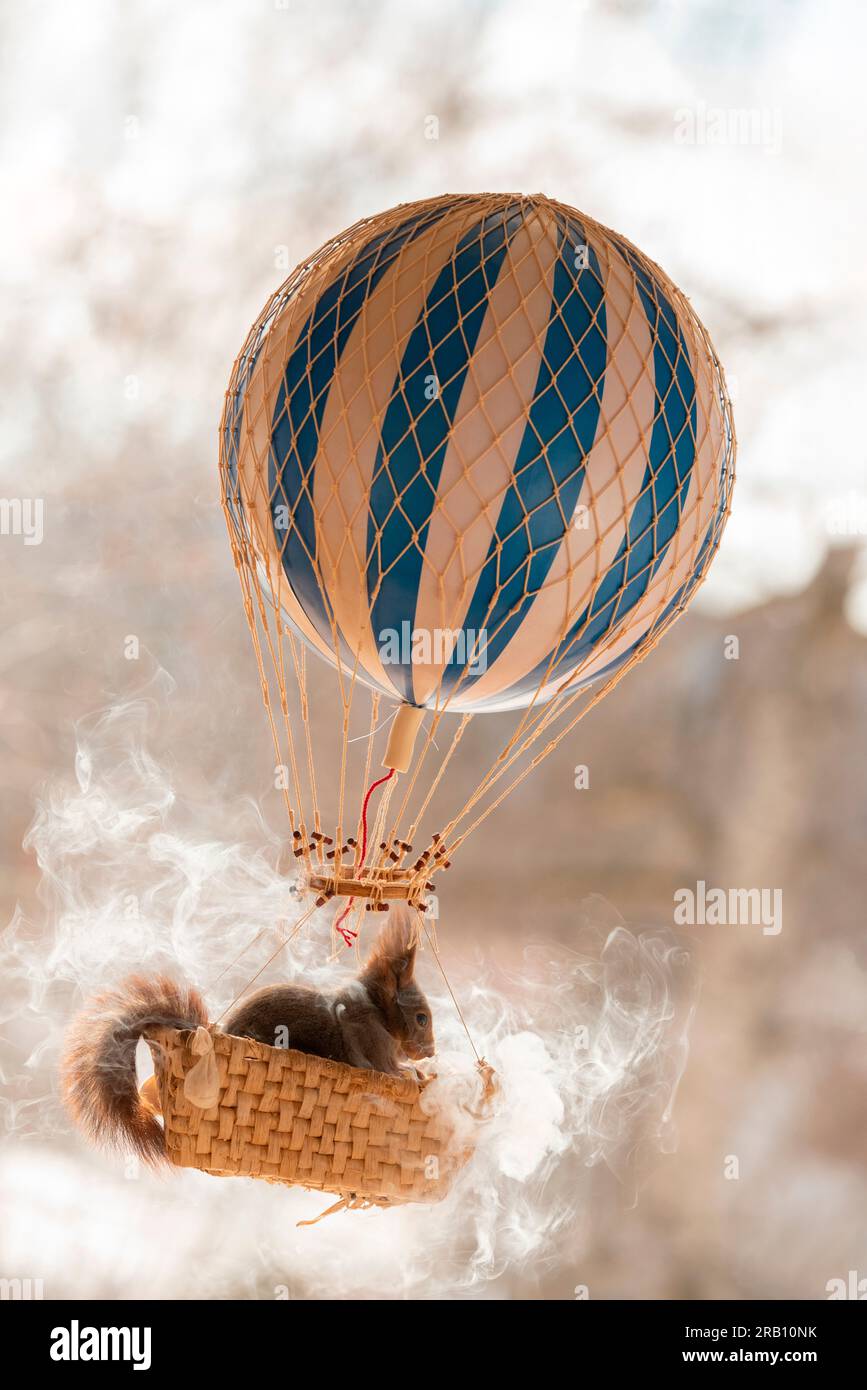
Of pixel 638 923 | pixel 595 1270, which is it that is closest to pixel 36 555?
pixel 638 923

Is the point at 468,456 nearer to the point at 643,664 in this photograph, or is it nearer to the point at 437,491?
the point at 437,491

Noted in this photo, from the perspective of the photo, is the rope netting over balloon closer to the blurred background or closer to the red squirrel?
the red squirrel

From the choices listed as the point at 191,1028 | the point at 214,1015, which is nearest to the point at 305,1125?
the point at 191,1028

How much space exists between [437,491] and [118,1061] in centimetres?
79

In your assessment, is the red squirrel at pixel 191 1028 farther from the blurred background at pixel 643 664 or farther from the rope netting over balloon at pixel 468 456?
the blurred background at pixel 643 664

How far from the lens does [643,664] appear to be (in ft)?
10.6

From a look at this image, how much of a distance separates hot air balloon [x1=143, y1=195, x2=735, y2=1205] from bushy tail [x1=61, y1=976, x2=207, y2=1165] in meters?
0.10

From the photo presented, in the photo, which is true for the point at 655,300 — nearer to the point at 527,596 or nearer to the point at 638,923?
the point at 527,596

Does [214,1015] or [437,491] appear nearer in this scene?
[437,491]

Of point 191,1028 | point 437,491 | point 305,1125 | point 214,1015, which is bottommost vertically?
point 305,1125

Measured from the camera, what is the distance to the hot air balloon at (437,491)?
5.31ft

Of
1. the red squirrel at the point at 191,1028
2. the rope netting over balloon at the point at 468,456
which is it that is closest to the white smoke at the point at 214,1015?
the red squirrel at the point at 191,1028

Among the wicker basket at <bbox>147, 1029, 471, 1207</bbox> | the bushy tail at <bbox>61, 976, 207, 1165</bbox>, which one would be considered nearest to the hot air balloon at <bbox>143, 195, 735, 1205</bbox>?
the wicker basket at <bbox>147, 1029, 471, 1207</bbox>

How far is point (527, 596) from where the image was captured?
1.68 m
